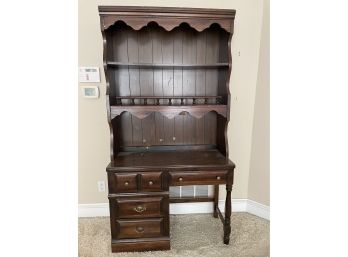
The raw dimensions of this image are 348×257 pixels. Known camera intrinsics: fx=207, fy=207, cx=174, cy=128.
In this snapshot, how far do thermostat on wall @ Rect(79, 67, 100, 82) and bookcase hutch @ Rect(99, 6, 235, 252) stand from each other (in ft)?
0.59

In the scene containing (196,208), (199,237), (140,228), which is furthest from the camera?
(196,208)

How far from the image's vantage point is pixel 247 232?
1.85 meters

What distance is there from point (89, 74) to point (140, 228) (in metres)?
1.35

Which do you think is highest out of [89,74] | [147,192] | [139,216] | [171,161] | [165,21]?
[165,21]

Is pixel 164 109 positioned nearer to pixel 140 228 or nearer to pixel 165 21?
pixel 165 21

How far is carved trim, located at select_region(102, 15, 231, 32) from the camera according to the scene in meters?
1.47

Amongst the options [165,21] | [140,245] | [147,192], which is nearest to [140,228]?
[140,245]

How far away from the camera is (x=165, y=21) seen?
150 cm

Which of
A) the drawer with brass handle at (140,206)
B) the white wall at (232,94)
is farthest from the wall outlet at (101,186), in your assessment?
the drawer with brass handle at (140,206)

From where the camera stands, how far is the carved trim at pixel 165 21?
57.9 inches
